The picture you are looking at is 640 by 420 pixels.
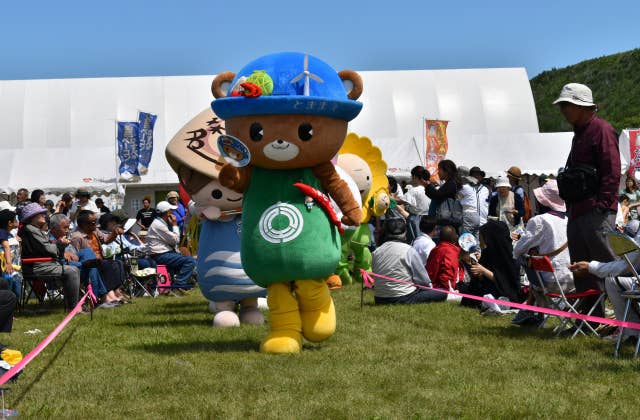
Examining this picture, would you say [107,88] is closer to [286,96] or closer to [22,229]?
[22,229]

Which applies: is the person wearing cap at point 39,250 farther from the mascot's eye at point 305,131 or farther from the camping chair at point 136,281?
the mascot's eye at point 305,131

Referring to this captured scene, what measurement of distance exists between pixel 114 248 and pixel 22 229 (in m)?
1.83

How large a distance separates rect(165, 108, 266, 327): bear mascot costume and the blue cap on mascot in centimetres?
189

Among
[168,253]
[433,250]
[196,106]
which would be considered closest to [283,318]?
[433,250]

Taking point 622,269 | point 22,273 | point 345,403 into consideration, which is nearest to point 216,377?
point 345,403

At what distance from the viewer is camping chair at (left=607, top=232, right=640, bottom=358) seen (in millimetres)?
6672

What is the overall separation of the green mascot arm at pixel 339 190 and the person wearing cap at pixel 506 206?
6.67 metres

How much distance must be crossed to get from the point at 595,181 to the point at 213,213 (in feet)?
12.8

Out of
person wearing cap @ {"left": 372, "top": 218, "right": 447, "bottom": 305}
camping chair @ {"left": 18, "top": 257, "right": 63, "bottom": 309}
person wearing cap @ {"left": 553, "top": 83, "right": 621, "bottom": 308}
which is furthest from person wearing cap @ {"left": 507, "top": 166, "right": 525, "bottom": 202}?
camping chair @ {"left": 18, "top": 257, "right": 63, "bottom": 309}

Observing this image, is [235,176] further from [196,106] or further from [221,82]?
[196,106]

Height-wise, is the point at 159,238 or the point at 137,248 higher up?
the point at 159,238

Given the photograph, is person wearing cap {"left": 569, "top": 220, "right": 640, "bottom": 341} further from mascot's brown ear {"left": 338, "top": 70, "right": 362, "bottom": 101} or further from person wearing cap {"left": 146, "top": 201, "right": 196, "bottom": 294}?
person wearing cap {"left": 146, "top": 201, "right": 196, "bottom": 294}

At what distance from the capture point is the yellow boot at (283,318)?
762 cm

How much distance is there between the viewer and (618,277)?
7.52 meters
